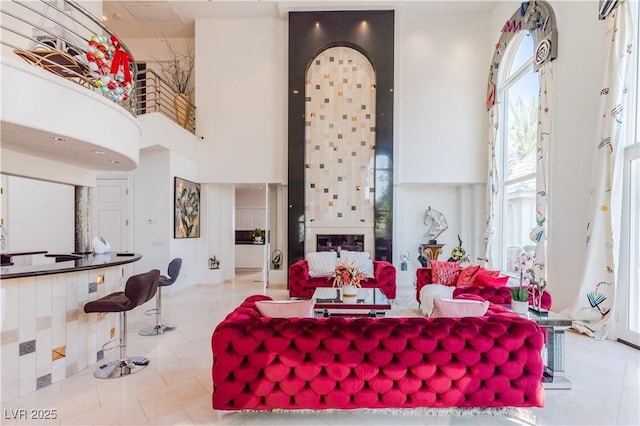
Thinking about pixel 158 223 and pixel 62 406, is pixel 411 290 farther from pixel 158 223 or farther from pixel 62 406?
pixel 62 406

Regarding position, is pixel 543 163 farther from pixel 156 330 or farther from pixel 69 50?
pixel 69 50

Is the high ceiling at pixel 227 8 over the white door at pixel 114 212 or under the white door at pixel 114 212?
over

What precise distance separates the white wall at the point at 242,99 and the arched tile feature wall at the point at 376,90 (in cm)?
40

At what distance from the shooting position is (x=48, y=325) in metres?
3.06

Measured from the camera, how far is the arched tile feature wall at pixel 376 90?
7.44 metres

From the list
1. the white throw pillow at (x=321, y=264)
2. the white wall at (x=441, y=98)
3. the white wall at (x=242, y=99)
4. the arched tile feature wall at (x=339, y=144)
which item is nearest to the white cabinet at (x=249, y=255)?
the white wall at (x=242, y=99)

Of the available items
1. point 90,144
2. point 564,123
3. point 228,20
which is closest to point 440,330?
point 90,144

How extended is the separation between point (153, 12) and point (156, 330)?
720 cm

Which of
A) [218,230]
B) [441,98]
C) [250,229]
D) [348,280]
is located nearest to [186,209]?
[218,230]

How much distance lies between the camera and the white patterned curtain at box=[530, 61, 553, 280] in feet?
17.3

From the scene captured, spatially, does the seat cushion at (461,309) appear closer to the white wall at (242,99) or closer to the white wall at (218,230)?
the white wall at (242,99)

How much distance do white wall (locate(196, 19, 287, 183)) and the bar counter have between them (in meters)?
4.53

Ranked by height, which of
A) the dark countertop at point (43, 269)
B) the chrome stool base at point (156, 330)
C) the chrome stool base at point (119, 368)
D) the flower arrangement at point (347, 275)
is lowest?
the chrome stool base at point (156, 330)

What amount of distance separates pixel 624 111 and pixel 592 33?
1.33 metres
